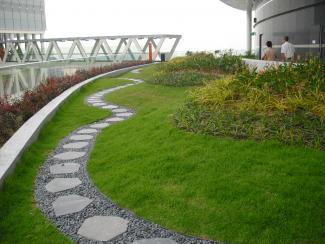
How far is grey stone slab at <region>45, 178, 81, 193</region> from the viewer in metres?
4.75

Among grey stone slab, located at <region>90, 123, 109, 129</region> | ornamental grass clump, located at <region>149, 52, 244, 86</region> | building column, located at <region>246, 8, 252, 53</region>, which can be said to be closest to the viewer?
grey stone slab, located at <region>90, 123, 109, 129</region>

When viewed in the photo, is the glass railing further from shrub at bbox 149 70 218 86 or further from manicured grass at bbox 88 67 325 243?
manicured grass at bbox 88 67 325 243

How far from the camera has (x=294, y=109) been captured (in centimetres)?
611

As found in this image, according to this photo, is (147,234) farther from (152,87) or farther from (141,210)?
(152,87)

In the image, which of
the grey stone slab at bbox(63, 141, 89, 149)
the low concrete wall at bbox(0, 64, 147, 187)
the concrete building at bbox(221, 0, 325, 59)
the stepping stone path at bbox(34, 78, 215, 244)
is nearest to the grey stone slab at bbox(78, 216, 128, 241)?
the stepping stone path at bbox(34, 78, 215, 244)

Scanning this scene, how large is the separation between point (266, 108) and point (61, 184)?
12.0 feet

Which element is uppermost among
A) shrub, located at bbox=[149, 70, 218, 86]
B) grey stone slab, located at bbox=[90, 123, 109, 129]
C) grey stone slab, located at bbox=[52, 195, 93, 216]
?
shrub, located at bbox=[149, 70, 218, 86]

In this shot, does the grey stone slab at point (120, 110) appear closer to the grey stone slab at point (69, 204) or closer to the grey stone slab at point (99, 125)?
the grey stone slab at point (99, 125)

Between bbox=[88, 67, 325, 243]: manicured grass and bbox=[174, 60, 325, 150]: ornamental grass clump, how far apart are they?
0.36 meters

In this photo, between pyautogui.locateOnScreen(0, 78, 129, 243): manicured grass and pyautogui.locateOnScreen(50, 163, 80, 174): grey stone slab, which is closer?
pyautogui.locateOnScreen(0, 78, 129, 243): manicured grass

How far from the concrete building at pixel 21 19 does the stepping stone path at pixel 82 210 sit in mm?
47000

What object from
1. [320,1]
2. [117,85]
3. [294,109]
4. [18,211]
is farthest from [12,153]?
[320,1]

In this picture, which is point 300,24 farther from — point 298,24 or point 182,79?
point 182,79

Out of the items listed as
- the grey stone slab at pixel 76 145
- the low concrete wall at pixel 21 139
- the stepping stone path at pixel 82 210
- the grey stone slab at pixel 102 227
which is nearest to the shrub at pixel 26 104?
→ the low concrete wall at pixel 21 139
